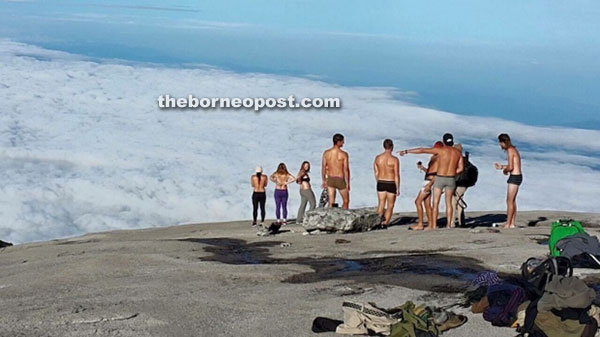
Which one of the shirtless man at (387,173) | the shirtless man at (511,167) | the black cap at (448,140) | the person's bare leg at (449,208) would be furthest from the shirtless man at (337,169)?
the shirtless man at (511,167)

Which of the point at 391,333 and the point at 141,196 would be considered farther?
the point at 141,196

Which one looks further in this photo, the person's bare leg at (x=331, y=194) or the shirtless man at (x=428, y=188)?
the person's bare leg at (x=331, y=194)

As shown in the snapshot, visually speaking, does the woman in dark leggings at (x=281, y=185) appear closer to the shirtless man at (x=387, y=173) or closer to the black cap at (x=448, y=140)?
the shirtless man at (x=387, y=173)

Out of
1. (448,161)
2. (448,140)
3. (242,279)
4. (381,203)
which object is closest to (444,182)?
(448,161)

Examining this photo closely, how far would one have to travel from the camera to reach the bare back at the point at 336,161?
17.0m

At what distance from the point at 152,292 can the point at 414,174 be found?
9628cm

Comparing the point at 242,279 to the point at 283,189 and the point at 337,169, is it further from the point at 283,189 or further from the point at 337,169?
the point at 283,189

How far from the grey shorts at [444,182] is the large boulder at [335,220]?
69.5 inches

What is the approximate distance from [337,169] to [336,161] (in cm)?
17

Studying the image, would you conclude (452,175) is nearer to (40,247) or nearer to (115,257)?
(115,257)

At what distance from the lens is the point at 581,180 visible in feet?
341

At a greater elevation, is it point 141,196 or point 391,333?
point 391,333

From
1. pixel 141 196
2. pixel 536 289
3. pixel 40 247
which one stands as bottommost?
pixel 141 196

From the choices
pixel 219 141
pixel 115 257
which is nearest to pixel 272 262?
pixel 115 257
